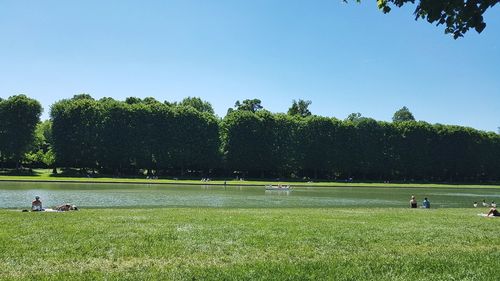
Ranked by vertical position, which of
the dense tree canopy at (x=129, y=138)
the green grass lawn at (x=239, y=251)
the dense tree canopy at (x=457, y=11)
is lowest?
the green grass lawn at (x=239, y=251)

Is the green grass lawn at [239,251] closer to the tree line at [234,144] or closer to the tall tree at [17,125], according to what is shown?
the tree line at [234,144]

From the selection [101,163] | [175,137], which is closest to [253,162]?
[175,137]

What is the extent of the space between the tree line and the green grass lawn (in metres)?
79.7

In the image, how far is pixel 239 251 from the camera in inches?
539

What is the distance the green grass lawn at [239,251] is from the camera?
10.7 metres

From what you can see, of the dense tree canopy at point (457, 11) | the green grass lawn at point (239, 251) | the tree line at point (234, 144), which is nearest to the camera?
the dense tree canopy at point (457, 11)

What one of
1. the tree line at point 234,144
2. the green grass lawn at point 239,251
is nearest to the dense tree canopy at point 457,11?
the green grass lawn at point 239,251

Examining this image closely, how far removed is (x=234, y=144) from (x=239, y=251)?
91.0 meters

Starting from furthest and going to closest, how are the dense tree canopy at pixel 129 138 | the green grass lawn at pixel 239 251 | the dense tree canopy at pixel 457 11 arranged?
the dense tree canopy at pixel 129 138 → the green grass lawn at pixel 239 251 → the dense tree canopy at pixel 457 11

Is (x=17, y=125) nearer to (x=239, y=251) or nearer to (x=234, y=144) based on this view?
(x=234, y=144)

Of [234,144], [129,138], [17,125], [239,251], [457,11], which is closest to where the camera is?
[457,11]

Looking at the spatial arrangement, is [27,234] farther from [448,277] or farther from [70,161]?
[70,161]

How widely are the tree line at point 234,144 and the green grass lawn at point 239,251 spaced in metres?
79.7

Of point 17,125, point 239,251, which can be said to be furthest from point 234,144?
point 239,251
